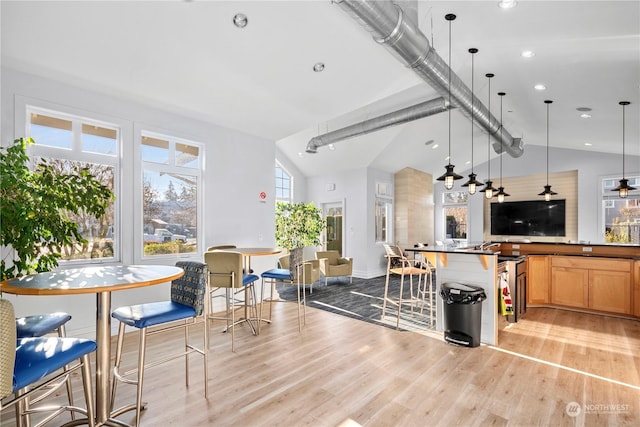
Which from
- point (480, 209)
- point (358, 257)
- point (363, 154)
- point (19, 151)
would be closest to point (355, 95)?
point (363, 154)

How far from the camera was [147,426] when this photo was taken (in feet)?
7.02

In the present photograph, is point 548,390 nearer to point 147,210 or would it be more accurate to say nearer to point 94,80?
point 147,210

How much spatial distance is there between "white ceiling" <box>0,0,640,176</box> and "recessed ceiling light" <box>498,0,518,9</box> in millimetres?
91

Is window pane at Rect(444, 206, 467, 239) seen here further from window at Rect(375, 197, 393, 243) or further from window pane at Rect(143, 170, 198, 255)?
window pane at Rect(143, 170, 198, 255)

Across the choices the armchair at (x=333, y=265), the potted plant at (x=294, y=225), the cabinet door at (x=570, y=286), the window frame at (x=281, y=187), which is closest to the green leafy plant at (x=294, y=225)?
the potted plant at (x=294, y=225)

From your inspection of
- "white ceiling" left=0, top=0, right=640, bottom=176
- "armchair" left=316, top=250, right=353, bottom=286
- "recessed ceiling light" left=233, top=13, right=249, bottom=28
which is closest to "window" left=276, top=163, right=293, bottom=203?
"armchair" left=316, top=250, right=353, bottom=286

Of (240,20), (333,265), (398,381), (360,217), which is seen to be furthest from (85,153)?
(360,217)

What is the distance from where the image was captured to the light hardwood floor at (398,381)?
226 cm

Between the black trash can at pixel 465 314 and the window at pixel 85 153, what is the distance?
4014 mm

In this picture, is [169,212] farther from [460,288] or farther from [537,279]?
[537,279]

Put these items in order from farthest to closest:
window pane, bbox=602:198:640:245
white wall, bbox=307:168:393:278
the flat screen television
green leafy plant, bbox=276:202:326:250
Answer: the flat screen television → white wall, bbox=307:168:393:278 → green leafy plant, bbox=276:202:326:250 → window pane, bbox=602:198:640:245

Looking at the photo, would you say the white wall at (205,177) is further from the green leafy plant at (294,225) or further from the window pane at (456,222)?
the window pane at (456,222)

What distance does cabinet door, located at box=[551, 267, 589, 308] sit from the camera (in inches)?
192

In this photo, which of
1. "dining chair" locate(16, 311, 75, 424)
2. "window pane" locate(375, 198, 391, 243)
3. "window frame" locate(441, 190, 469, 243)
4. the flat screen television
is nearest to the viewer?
"dining chair" locate(16, 311, 75, 424)
